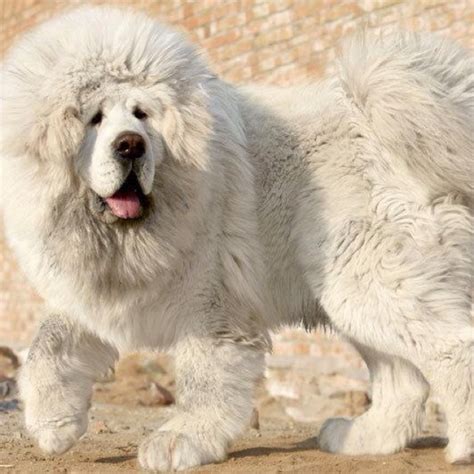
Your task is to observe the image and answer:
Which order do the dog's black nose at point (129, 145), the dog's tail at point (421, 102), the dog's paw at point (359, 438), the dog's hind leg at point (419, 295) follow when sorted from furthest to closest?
the dog's paw at point (359, 438) < the dog's tail at point (421, 102) < the dog's hind leg at point (419, 295) < the dog's black nose at point (129, 145)

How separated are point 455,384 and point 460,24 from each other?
370cm

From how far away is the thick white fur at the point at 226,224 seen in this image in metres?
4.18

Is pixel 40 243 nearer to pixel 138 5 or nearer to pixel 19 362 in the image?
pixel 19 362

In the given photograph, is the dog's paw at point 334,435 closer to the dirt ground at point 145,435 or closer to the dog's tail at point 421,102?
the dirt ground at point 145,435

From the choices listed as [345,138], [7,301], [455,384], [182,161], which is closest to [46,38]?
[182,161]

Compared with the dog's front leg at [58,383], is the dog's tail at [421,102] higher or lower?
higher

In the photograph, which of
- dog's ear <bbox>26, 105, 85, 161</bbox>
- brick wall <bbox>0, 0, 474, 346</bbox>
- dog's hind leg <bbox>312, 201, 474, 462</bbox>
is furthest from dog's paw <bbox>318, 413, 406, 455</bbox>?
brick wall <bbox>0, 0, 474, 346</bbox>

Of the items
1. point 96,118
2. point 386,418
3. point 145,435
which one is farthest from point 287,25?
point 96,118

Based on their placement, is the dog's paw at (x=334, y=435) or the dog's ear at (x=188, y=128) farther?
the dog's paw at (x=334, y=435)

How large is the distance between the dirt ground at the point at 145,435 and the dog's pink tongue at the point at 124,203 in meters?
1.04

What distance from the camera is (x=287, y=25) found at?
28.2 feet

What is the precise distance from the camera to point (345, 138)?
4.63m

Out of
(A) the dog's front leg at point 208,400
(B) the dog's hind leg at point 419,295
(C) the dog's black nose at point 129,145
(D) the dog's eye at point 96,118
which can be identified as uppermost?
(D) the dog's eye at point 96,118

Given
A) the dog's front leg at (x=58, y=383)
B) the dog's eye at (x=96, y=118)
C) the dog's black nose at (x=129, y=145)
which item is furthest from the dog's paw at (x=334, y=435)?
the dog's eye at (x=96, y=118)
